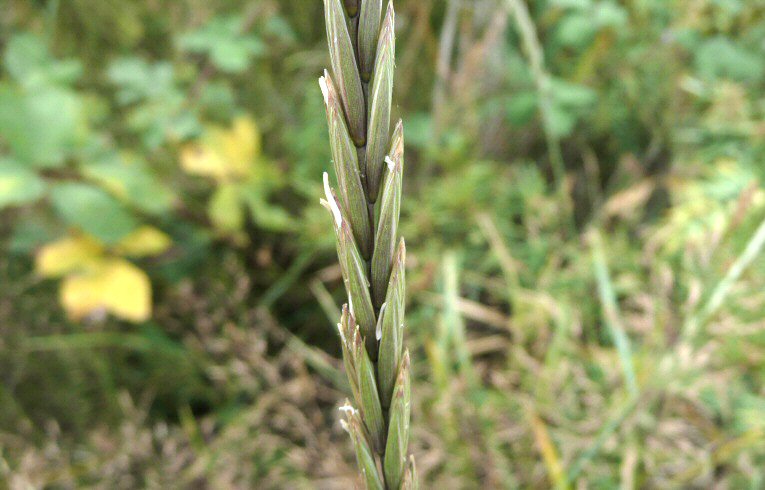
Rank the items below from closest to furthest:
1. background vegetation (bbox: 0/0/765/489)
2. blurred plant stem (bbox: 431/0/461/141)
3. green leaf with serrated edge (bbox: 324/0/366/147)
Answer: green leaf with serrated edge (bbox: 324/0/366/147) → background vegetation (bbox: 0/0/765/489) → blurred plant stem (bbox: 431/0/461/141)

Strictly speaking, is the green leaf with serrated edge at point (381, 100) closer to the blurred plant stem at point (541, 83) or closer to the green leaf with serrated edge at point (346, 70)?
the green leaf with serrated edge at point (346, 70)

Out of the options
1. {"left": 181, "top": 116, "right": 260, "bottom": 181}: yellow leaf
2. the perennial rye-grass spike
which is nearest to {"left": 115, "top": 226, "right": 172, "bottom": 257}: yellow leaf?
{"left": 181, "top": 116, "right": 260, "bottom": 181}: yellow leaf

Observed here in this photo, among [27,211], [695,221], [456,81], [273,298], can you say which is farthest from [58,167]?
[695,221]

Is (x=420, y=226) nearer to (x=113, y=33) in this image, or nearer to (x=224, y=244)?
(x=224, y=244)

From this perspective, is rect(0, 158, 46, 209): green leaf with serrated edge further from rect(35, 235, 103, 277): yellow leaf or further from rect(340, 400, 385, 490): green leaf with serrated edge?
rect(340, 400, 385, 490): green leaf with serrated edge

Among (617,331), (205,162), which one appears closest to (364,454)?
(617,331)

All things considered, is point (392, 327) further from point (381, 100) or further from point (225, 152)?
point (225, 152)

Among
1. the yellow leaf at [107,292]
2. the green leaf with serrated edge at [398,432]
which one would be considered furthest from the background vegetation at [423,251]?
the green leaf with serrated edge at [398,432]
